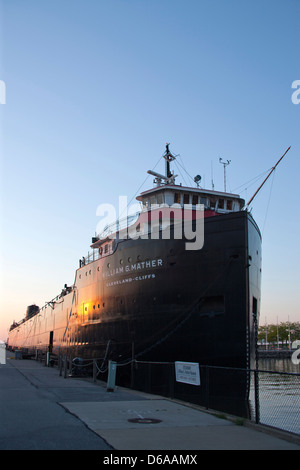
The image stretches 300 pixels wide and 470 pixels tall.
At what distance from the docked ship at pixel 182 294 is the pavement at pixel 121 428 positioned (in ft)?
10.5

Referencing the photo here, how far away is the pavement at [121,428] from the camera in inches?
235

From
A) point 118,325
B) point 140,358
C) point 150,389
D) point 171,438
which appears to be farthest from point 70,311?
point 171,438

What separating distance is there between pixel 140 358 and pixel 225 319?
390cm

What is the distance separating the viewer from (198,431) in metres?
7.09

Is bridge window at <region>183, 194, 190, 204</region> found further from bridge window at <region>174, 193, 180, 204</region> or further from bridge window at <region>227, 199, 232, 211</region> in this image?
bridge window at <region>227, 199, 232, 211</region>

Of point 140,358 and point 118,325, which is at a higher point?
point 118,325

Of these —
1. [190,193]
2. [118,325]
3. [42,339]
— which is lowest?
[42,339]

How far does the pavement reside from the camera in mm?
5973

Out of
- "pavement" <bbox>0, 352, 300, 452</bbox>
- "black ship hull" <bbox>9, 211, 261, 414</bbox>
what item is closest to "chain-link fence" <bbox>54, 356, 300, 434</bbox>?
"black ship hull" <bbox>9, 211, 261, 414</bbox>

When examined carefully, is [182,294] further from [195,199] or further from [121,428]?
[121,428]

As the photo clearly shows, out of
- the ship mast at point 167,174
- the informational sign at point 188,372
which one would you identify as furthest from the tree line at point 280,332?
the informational sign at point 188,372

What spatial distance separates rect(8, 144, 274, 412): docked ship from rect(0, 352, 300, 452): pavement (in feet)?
Answer: 10.5
